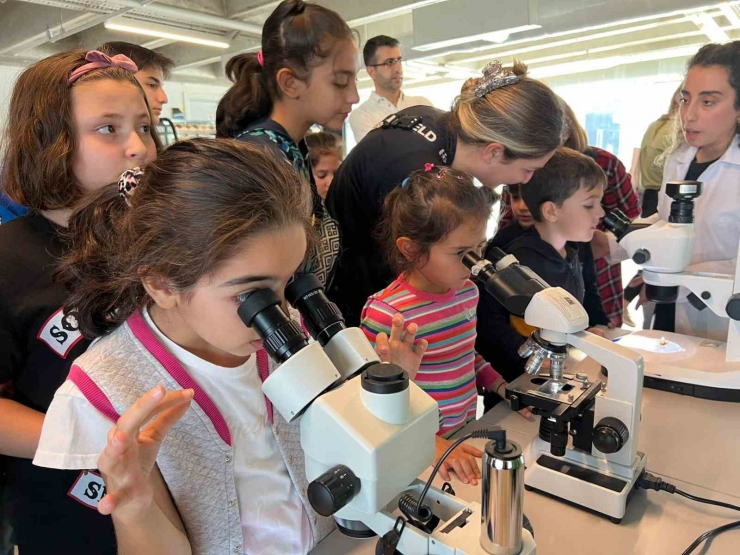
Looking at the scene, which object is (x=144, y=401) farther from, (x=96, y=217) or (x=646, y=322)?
(x=646, y=322)

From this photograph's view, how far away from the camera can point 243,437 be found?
819 millimetres

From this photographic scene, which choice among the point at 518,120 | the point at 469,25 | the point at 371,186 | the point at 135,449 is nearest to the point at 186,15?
the point at 469,25

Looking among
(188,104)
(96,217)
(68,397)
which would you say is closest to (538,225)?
(96,217)

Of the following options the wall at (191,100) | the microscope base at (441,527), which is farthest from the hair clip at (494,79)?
the wall at (191,100)

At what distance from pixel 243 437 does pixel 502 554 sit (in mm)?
418

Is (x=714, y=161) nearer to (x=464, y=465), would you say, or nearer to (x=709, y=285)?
(x=709, y=285)

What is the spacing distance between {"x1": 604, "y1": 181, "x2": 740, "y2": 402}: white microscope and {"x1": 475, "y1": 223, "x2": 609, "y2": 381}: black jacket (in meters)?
0.29

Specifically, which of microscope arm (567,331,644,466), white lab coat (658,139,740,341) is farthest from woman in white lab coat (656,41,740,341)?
microscope arm (567,331,644,466)

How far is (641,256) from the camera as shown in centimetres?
130

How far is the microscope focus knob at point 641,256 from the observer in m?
1.29

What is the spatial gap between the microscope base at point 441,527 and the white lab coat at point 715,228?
1.38 meters

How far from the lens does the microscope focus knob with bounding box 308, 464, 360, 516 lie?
1.69 feet

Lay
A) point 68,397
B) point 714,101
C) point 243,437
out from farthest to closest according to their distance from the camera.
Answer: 1. point 714,101
2. point 243,437
3. point 68,397

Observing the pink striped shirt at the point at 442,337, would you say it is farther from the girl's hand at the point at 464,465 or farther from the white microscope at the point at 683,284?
the white microscope at the point at 683,284
